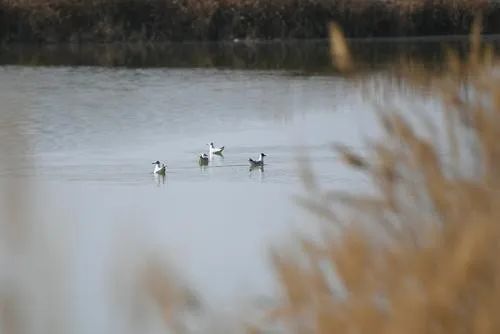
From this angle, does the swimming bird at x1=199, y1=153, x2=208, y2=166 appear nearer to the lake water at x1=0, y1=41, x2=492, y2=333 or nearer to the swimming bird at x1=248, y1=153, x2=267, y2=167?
the lake water at x1=0, y1=41, x2=492, y2=333

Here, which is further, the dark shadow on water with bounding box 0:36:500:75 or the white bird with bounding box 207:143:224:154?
the dark shadow on water with bounding box 0:36:500:75

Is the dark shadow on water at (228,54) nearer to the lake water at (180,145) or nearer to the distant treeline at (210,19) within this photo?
the lake water at (180,145)

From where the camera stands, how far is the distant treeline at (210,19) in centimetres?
2362

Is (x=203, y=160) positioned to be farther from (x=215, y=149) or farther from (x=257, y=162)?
(x=215, y=149)

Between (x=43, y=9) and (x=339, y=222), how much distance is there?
20.4 meters

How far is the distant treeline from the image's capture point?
77.5ft

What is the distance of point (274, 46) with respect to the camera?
23203 mm

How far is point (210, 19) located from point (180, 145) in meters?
11.6

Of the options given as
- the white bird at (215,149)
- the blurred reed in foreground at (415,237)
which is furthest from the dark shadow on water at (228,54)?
the blurred reed in foreground at (415,237)

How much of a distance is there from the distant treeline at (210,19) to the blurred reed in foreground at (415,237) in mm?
20070

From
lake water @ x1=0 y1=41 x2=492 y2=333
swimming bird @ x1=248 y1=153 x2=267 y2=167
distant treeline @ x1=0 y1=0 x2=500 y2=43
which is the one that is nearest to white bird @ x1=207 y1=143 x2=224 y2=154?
lake water @ x1=0 y1=41 x2=492 y2=333

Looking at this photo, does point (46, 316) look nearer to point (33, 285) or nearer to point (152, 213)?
point (33, 285)

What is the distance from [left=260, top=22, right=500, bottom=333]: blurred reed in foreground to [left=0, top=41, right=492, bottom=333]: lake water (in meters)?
0.21

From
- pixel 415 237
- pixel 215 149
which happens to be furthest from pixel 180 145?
pixel 415 237
